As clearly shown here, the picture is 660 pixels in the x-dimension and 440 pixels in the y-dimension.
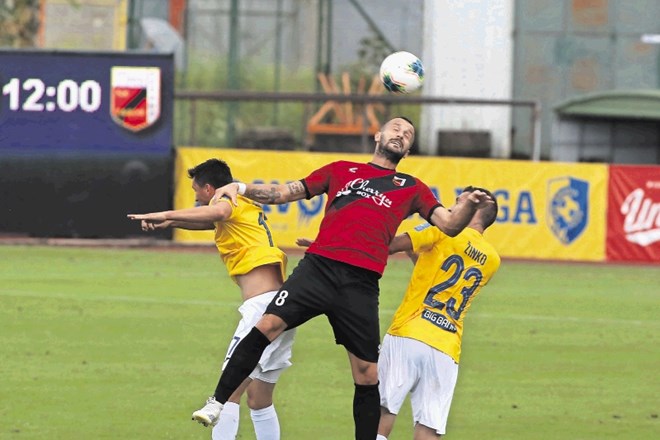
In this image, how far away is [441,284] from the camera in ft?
31.5

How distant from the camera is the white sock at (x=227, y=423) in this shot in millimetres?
9922

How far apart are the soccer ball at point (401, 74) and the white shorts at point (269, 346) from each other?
179 centimetres

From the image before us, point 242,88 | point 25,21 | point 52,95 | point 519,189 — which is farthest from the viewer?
point 242,88

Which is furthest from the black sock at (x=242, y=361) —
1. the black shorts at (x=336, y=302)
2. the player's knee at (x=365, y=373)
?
the player's knee at (x=365, y=373)

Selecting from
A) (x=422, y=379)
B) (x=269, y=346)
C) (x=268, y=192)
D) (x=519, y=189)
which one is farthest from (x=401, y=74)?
(x=519, y=189)

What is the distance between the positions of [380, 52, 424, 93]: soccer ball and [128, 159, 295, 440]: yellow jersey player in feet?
4.40

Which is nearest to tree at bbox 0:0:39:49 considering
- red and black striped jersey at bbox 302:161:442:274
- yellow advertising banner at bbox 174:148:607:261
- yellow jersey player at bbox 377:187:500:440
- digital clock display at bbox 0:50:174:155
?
digital clock display at bbox 0:50:174:155

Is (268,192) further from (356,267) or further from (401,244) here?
(401,244)

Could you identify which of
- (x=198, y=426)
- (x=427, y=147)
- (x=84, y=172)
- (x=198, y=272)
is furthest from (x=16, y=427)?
(x=427, y=147)

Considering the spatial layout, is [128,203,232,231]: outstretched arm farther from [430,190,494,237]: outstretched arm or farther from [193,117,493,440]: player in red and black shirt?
[430,190,494,237]: outstretched arm

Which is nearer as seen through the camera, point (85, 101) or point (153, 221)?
point (153, 221)

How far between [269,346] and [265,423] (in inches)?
21.9

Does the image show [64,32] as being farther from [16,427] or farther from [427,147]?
[16,427]

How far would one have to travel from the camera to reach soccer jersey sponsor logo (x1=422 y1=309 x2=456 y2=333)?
959cm
